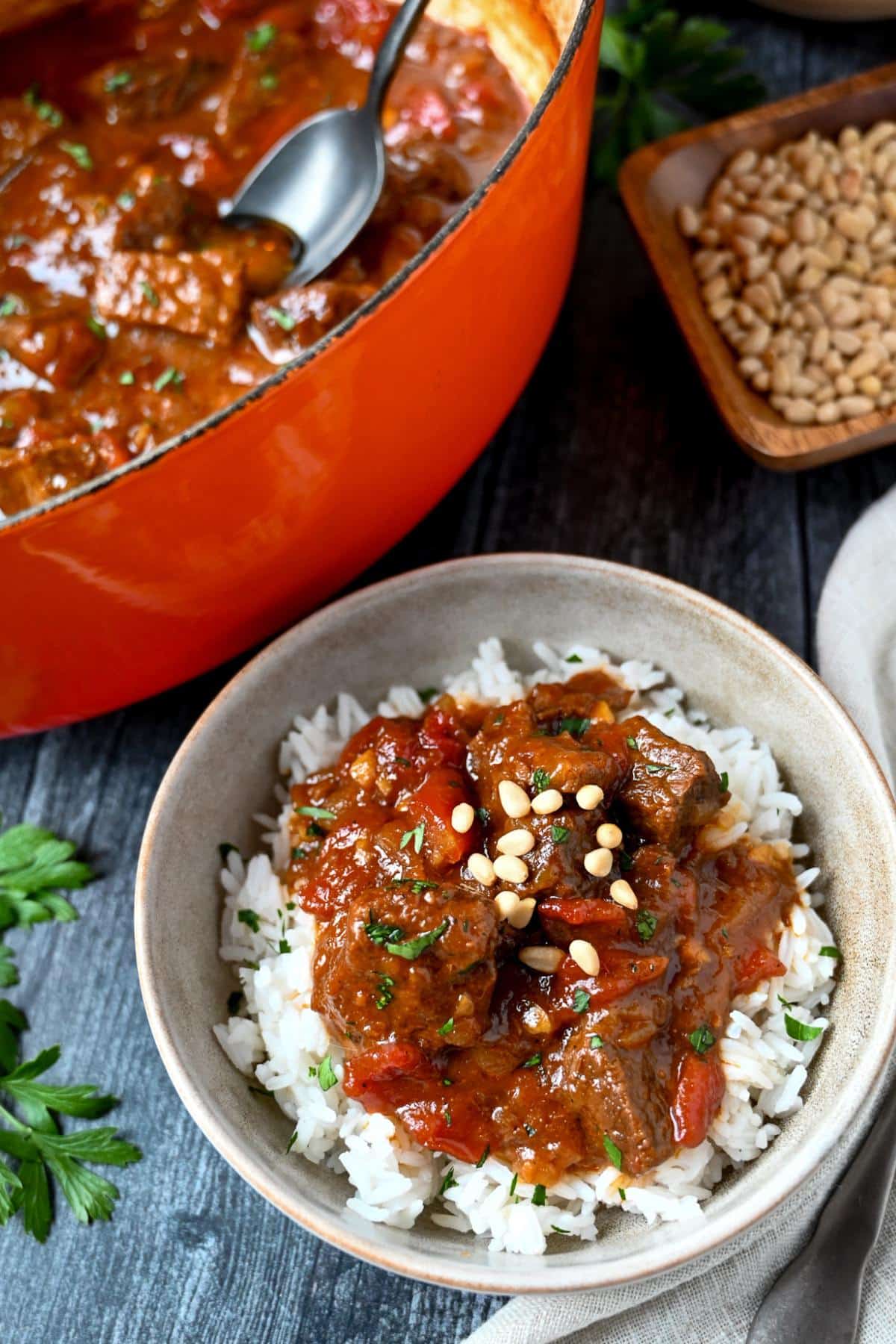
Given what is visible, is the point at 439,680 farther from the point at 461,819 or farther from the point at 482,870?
the point at 482,870

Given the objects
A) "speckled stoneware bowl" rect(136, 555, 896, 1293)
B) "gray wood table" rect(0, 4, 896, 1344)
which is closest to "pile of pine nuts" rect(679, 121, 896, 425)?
"gray wood table" rect(0, 4, 896, 1344)

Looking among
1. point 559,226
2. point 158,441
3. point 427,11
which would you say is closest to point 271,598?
point 158,441

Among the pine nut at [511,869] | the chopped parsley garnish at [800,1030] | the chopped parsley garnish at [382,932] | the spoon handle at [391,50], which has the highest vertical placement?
the spoon handle at [391,50]

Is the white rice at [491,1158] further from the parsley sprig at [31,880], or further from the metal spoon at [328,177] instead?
the metal spoon at [328,177]

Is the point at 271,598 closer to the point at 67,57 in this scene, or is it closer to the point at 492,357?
the point at 492,357

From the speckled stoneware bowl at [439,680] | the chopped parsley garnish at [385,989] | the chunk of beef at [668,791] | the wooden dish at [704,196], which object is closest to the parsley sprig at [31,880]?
the speckled stoneware bowl at [439,680]

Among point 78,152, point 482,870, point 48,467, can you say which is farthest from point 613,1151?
point 78,152

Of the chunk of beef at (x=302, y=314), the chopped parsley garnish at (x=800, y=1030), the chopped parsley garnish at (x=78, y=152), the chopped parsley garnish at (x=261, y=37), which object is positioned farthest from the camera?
the chopped parsley garnish at (x=261, y=37)
